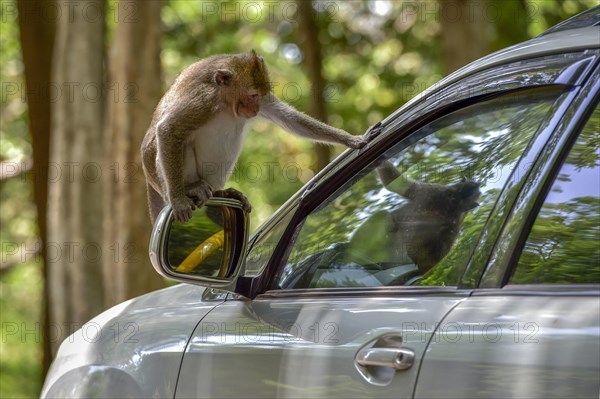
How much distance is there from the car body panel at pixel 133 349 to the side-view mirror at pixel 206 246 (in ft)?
0.43

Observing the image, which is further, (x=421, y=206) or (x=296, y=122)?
(x=296, y=122)

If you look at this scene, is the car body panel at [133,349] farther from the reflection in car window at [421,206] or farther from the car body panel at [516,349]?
the car body panel at [516,349]

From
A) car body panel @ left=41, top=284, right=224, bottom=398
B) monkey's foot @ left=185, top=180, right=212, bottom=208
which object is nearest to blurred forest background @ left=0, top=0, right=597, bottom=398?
monkey's foot @ left=185, top=180, right=212, bottom=208

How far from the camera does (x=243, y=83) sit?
513 centimetres

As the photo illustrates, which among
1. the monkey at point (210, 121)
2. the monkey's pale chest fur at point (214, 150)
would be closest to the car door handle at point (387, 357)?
the monkey at point (210, 121)

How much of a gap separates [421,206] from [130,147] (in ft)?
21.1

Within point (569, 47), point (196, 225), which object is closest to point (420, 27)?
point (196, 225)

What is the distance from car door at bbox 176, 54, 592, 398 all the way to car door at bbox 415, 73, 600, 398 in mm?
64

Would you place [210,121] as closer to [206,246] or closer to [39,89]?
[206,246]

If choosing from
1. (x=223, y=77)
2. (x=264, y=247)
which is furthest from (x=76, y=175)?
(x=264, y=247)

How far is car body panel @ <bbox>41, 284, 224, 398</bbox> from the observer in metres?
3.34

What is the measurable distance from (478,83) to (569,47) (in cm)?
32

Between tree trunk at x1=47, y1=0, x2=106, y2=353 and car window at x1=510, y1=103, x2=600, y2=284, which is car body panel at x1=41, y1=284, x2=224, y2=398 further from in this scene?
tree trunk at x1=47, y1=0, x2=106, y2=353

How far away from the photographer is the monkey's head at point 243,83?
5.08 meters
